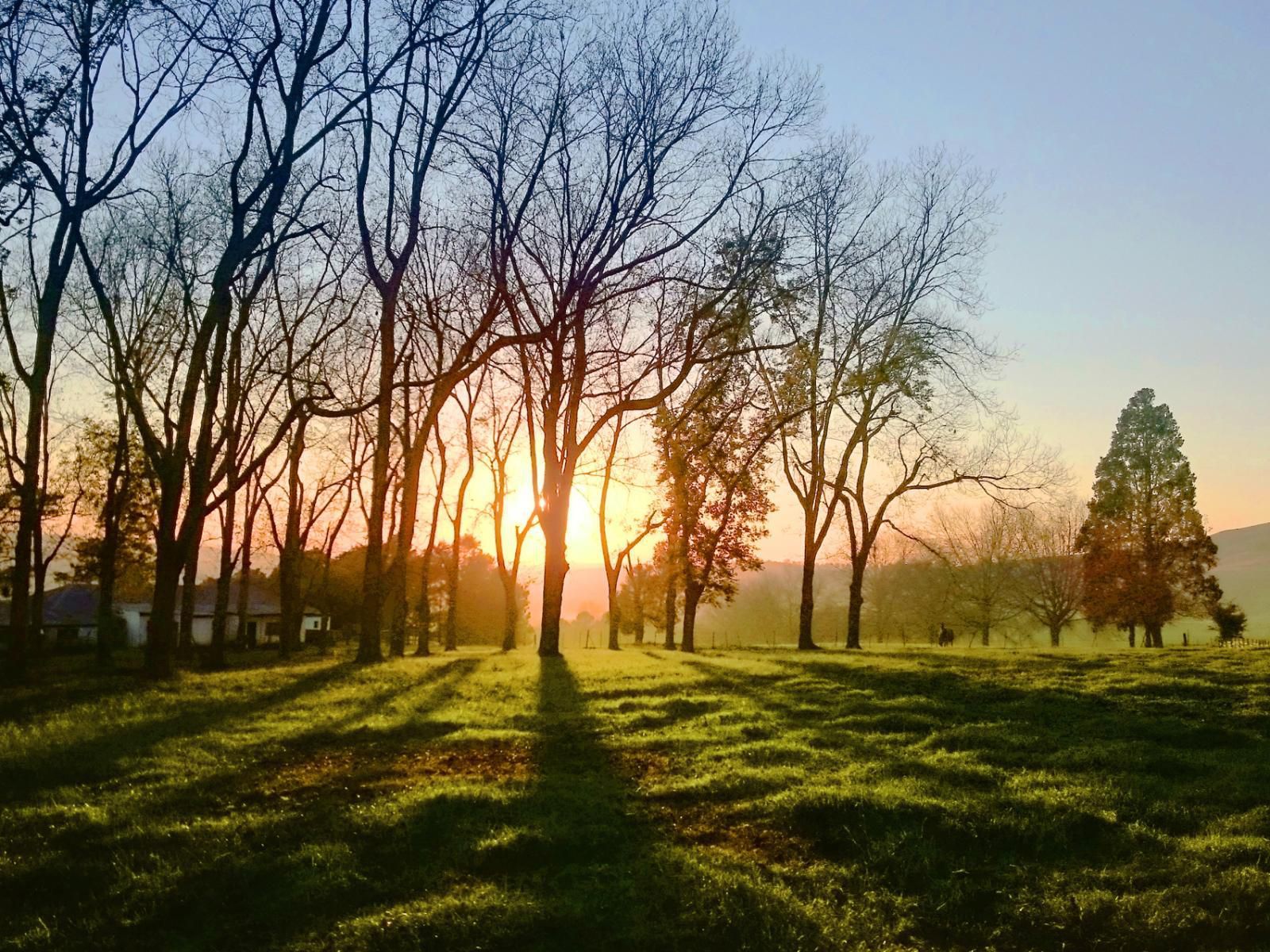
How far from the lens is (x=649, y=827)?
806 centimetres

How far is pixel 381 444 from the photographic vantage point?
25.3 metres

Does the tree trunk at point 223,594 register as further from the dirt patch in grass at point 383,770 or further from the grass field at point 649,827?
the dirt patch in grass at point 383,770

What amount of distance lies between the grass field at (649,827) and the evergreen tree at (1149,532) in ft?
153

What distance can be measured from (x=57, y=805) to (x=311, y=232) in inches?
699

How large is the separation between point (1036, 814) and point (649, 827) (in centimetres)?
336

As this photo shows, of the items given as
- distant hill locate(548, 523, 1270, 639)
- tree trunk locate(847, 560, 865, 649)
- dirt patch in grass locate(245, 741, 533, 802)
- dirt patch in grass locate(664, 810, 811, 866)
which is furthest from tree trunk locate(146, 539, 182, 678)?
distant hill locate(548, 523, 1270, 639)

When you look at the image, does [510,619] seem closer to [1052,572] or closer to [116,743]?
[116,743]

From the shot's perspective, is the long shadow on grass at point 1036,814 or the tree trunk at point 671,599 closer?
the long shadow on grass at point 1036,814

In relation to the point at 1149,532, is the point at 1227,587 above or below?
below

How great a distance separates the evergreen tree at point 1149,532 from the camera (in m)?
56.3

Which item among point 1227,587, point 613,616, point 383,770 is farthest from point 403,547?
point 1227,587

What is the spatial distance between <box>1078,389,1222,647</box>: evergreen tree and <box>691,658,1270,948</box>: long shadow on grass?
4838cm

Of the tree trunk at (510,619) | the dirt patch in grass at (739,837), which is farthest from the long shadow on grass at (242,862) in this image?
the tree trunk at (510,619)

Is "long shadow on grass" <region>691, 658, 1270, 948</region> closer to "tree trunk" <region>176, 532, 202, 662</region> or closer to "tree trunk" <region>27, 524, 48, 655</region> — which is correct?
"tree trunk" <region>176, 532, 202, 662</region>
